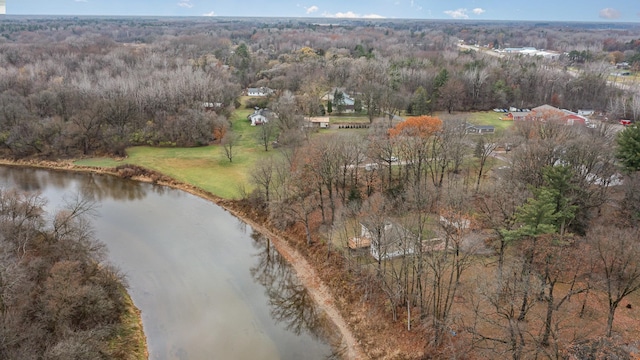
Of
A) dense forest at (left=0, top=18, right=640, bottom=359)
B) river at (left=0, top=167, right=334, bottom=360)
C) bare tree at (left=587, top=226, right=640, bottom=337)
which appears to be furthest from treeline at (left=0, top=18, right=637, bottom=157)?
bare tree at (left=587, top=226, right=640, bottom=337)

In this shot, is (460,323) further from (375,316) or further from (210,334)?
(210,334)

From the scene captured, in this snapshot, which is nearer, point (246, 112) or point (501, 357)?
point (501, 357)

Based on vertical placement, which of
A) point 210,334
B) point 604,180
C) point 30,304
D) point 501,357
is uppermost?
point 604,180

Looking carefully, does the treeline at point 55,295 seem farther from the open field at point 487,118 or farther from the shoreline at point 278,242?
the open field at point 487,118

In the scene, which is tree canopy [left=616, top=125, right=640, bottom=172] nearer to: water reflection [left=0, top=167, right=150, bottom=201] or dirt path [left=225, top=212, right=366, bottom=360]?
dirt path [left=225, top=212, right=366, bottom=360]

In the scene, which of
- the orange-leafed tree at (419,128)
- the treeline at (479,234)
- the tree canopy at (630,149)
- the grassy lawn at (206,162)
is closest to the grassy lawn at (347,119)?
the grassy lawn at (206,162)

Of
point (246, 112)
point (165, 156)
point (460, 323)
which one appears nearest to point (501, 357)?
point (460, 323)

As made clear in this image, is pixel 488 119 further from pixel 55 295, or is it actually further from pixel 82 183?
pixel 55 295
